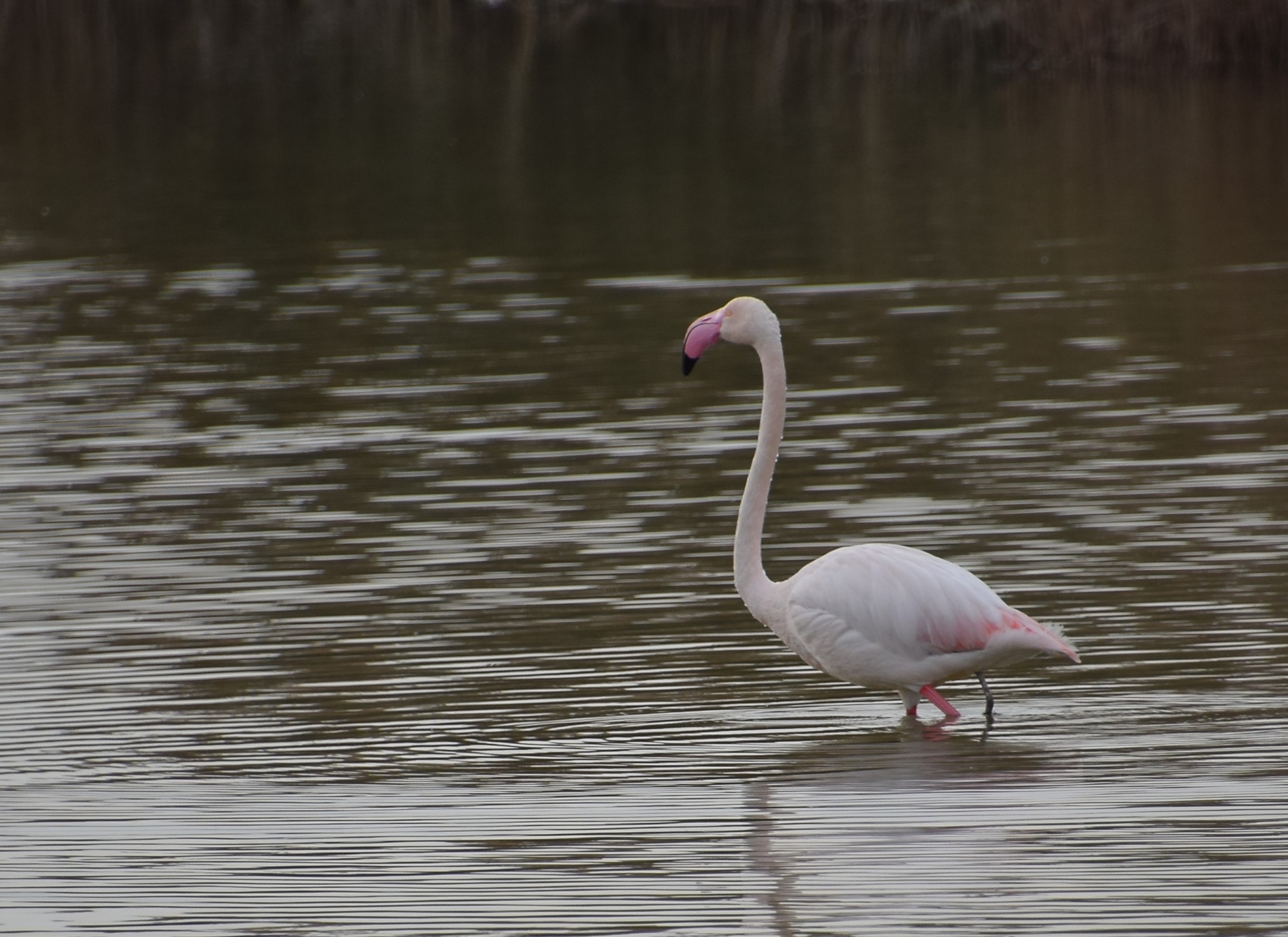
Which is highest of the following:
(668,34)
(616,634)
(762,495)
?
(668,34)

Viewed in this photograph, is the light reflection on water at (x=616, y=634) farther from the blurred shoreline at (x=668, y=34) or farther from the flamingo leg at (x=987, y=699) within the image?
the blurred shoreline at (x=668, y=34)

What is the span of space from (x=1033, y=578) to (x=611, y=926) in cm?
386

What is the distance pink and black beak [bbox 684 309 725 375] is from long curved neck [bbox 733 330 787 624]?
0.19m

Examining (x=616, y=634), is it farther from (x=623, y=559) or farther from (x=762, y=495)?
(x=623, y=559)

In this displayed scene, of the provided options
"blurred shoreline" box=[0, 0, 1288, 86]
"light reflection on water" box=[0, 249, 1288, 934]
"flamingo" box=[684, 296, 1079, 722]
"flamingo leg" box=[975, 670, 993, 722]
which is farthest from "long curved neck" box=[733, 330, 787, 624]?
"blurred shoreline" box=[0, 0, 1288, 86]

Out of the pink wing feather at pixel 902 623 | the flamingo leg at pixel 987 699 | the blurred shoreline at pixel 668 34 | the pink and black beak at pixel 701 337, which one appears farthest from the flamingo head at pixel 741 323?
the blurred shoreline at pixel 668 34

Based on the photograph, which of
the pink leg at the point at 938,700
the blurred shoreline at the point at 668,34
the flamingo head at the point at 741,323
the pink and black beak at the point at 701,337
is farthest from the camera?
the blurred shoreline at the point at 668,34

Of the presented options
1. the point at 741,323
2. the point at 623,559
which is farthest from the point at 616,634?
the point at 741,323

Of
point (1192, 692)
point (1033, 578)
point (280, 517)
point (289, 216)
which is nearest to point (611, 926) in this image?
point (1192, 692)

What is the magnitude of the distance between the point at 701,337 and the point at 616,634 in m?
1.43

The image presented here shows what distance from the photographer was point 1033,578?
339 inches

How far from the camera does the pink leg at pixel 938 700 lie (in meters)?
6.93

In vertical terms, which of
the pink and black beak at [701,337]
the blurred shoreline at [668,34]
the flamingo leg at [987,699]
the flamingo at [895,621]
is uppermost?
the blurred shoreline at [668,34]

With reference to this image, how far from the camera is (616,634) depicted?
8102mm
